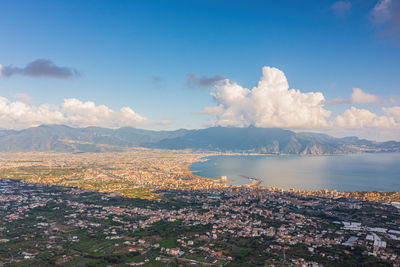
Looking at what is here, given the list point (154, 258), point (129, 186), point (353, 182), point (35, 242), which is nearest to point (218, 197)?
point (129, 186)

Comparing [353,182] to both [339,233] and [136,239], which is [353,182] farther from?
[136,239]

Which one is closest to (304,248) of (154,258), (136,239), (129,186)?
(154,258)

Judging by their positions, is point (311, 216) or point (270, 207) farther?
point (270, 207)

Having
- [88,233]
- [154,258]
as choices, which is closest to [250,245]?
[154,258]

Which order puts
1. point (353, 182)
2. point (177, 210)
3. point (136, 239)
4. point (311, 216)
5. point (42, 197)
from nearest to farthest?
point (136, 239) < point (311, 216) < point (177, 210) < point (42, 197) < point (353, 182)

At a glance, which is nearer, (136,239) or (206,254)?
(206,254)

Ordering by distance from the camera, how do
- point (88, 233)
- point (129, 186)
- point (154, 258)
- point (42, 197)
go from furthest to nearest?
1. point (129, 186)
2. point (42, 197)
3. point (88, 233)
4. point (154, 258)

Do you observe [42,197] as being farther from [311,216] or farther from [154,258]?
[311,216]

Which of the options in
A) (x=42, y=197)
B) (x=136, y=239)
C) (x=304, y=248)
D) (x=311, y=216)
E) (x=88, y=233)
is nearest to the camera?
(x=304, y=248)

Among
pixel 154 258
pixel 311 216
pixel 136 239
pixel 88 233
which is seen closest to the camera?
pixel 154 258
